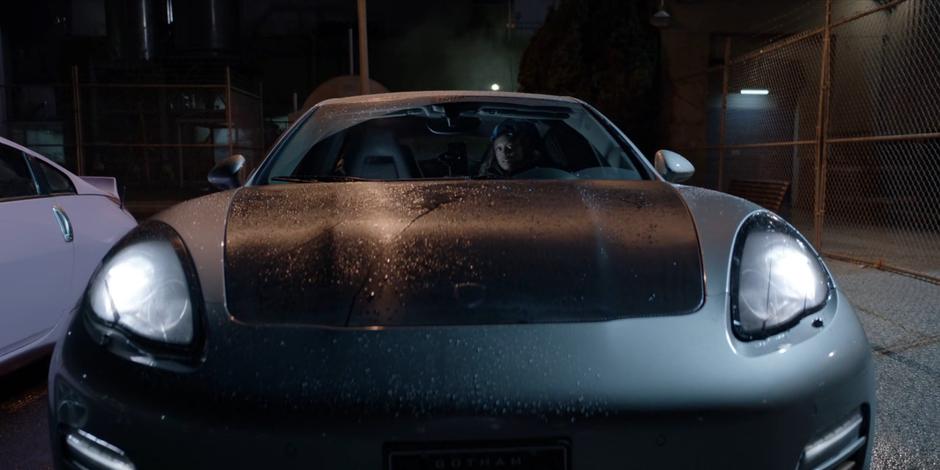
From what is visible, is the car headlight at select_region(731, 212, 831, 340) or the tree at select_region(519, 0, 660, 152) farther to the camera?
the tree at select_region(519, 0, 660, 152)

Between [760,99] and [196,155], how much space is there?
1662cm

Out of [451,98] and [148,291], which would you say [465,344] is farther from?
[451,98]

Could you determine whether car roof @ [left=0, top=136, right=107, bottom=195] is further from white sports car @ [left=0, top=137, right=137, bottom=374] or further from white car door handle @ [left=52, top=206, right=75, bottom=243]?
→ white car door handle @ [left=52, top=206, right=75, bottom=243]

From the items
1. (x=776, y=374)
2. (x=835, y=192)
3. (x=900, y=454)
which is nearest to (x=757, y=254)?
(x=776, y=374)

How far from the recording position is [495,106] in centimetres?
319

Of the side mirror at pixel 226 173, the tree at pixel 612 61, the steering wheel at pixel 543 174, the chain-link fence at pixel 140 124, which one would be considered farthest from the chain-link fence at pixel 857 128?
the chain-link fence at pixel 140 124

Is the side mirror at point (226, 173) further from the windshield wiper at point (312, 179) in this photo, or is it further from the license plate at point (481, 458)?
the license plate at point (481, 458)

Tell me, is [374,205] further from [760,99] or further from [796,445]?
[760,99]

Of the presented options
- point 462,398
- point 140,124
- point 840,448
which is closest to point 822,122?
point 840,448

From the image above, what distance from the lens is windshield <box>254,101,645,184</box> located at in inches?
119

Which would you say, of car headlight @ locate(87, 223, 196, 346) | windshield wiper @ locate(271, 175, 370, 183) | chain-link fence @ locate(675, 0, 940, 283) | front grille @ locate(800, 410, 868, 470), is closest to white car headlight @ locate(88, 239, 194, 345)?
car headlight @ locate(87, 223, 196, 346)

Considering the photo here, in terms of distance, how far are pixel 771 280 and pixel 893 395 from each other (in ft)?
Result: 7.36

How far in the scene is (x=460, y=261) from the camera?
168 centimetres

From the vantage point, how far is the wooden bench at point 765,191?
10945 mm
